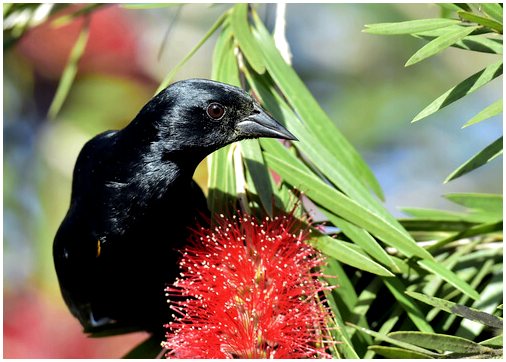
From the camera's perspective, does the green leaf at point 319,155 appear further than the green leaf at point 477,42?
Yes

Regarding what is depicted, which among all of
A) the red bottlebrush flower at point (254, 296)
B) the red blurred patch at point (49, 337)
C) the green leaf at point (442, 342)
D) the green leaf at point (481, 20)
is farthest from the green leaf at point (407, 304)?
the red blurred patch at point (49, 337)

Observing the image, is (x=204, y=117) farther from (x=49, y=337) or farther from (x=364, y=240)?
(x=49, y=337)

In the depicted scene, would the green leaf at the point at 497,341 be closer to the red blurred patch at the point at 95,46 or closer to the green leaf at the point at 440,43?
the green leaf at the point at 440,43

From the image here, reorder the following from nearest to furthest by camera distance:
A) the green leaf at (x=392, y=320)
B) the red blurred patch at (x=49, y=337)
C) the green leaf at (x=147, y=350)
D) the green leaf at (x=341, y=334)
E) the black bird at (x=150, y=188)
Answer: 1. the green leaf at (x=341, y=334)
2. the green leaf at (x=392, y=320)
3. the black bird at (x=150, y=188)
4. the green leaf at (x=147, y=350)
5. the red blurred patch at (x=49, y=337)

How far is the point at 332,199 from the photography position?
1512mm

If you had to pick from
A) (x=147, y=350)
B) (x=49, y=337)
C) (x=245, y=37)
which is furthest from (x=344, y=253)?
(x=49, y=337)

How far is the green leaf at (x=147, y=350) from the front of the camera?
6.50 feet

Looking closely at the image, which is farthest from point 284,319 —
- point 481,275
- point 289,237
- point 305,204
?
point 481,275

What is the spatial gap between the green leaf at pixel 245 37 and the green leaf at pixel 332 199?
17 cm

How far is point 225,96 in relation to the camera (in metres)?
1.61

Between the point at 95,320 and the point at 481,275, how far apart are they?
99cm

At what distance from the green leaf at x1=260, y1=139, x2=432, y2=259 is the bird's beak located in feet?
0.13

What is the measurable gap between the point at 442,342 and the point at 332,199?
40cm

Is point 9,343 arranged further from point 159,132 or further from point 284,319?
point 284,319
